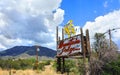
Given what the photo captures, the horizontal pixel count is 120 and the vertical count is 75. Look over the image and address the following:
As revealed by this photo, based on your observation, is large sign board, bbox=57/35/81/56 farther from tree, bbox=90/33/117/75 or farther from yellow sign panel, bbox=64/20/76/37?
yellow sign panel, bbox=64/20/76/37

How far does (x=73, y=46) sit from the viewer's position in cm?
3838

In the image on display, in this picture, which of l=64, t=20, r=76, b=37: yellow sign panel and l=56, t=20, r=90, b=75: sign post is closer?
l=56, t=20, r=90, b=75: sign post

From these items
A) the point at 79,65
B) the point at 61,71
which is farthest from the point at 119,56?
the point at 61,71

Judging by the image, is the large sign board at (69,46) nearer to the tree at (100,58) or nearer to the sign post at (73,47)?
the sign post at (73,47)

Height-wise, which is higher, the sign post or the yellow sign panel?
the yellow sign panel

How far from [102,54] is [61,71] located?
6713 mm

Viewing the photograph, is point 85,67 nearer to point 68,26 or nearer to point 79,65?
point 79,65

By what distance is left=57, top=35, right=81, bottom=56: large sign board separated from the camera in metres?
37.7

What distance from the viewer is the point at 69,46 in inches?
1554

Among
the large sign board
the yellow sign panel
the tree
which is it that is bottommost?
the tree

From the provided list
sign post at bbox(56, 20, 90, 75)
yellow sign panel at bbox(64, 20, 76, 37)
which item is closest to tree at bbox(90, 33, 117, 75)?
sign post at bbox(56, 20, 90, 75)

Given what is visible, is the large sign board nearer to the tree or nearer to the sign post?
the sign post

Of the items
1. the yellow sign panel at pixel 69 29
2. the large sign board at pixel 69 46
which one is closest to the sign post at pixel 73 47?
the large sign board at pixel 69 46

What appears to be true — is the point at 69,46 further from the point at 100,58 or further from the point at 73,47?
the point at 100,58
